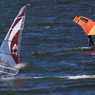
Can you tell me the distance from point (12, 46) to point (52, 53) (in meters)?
19.5

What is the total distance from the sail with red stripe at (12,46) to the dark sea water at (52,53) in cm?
235

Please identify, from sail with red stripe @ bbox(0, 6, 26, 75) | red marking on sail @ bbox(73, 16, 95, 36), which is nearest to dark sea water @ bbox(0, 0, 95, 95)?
sail with red stripe @ bbox(0, 6, 26, 75)

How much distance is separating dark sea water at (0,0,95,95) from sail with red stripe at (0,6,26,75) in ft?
7.72

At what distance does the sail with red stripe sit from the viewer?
96.6ft

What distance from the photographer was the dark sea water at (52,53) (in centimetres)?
3250

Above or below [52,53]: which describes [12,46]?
above

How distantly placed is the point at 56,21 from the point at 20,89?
43951 mm

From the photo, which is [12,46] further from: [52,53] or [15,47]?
[52,53]

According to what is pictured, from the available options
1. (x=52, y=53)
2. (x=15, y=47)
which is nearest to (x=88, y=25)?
(x=52, y=53)

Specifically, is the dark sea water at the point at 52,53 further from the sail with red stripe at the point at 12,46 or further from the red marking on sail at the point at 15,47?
the red marking on sail at the point at 15,47

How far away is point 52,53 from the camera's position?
49.3m

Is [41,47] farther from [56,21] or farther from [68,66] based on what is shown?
[56,21]

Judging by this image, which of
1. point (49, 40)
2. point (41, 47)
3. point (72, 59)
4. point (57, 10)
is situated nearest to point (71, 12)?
point (57, 10)

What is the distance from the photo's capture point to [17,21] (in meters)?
29.5
